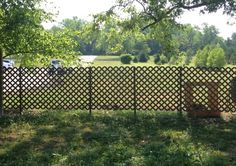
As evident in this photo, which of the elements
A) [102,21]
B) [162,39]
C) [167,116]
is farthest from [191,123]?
[102,21]

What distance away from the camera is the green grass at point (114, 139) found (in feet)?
19.9

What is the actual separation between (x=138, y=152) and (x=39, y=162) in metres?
1.60

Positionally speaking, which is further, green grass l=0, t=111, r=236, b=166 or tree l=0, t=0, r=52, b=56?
tree l=0, t=0, r=52, b=56

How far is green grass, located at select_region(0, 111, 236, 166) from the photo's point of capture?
607cm

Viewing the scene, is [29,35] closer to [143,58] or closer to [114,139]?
[114,139]

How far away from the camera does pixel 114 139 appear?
752 cm

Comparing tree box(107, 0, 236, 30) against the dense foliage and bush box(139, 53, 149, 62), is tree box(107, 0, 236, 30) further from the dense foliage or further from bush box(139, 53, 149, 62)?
bush box(139, 53, 149, 62)

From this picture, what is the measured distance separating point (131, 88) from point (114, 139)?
10.0 ft

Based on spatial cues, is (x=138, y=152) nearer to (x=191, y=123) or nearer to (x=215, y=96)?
(x=191, y=123)

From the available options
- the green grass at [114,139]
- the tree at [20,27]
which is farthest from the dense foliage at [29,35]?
the green grass at [114,139]

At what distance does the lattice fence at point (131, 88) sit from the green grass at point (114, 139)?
0.97 feet

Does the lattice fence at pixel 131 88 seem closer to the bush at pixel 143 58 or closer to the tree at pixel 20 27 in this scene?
the tree at pixel 20 27

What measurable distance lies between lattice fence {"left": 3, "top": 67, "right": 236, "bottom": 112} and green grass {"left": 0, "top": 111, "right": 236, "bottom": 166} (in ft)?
0.97

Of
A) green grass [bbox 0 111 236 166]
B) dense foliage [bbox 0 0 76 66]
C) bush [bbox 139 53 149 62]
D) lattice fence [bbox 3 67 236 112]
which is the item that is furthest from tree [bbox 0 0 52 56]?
bush [bbox 139 53 149 62]
